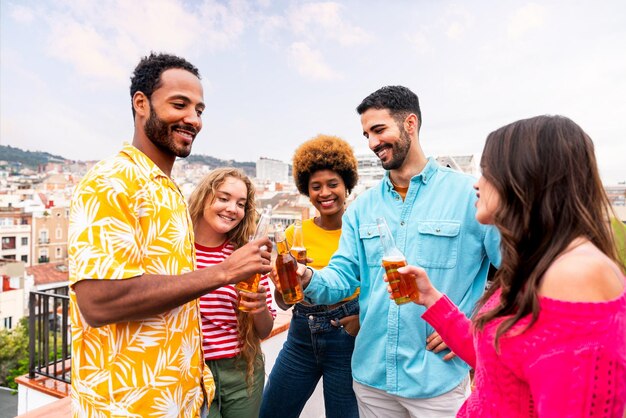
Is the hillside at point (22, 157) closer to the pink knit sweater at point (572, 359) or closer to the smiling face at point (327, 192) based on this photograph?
the smiling face at point (327, 192)

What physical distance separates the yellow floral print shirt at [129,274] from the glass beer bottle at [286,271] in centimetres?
41

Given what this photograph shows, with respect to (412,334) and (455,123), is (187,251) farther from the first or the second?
(455,123)

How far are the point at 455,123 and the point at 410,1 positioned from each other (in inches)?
1351

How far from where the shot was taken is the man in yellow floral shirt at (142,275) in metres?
1.10

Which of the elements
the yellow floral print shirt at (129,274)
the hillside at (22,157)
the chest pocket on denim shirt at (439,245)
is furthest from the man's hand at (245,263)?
the hillside at (22,157)

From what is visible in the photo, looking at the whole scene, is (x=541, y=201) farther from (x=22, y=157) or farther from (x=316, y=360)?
(x=22, y=157)

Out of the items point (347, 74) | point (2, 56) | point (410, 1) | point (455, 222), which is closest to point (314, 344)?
point (455, 222)

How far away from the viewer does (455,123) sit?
36.5 m

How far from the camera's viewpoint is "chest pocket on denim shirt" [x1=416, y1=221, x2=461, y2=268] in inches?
69.2

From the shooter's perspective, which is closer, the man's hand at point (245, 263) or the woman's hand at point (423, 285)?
the man's hand at point (245, 263)

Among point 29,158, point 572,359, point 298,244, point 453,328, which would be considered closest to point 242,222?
point 298,244

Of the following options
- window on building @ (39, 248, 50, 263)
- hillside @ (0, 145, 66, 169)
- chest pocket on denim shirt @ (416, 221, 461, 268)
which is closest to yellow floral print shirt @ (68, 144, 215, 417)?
chest pocket on denim shirt @ (416, 221, 461, 268)

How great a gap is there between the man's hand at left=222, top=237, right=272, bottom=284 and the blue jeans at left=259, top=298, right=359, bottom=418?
1.06 metres

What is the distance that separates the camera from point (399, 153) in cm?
203
